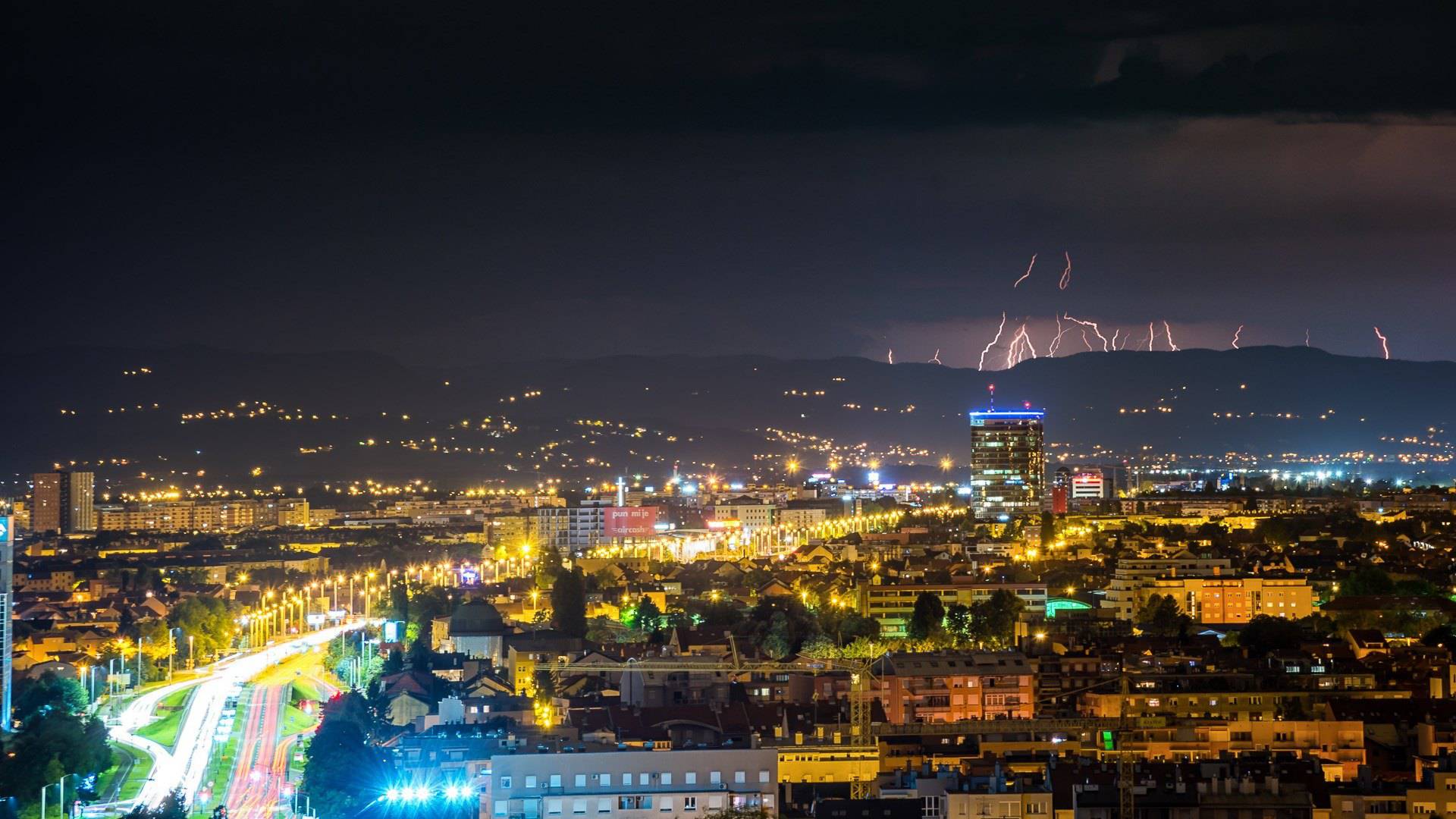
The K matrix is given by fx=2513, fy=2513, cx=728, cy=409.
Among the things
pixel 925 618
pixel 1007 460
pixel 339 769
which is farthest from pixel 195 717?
pixel 1007 460

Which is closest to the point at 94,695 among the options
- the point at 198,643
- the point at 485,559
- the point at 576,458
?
the point at 198,643

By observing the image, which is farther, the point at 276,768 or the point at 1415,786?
the point at 276,768

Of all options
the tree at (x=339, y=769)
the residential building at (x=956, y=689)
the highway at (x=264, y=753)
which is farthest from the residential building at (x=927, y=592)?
the tree at (x=339, y=769)

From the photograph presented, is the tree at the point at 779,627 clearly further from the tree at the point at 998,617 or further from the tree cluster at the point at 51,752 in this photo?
the tree cluster at the point at 51,752

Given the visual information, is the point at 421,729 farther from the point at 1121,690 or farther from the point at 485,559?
the point at 485,559

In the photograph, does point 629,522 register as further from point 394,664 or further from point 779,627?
point 394,664
